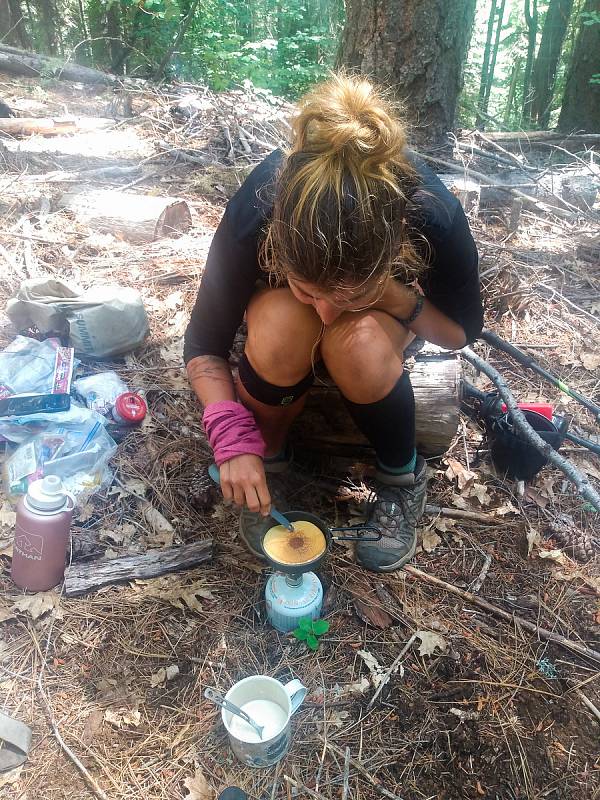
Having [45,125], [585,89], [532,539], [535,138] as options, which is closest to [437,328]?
[532,539]

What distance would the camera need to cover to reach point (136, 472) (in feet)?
6.99

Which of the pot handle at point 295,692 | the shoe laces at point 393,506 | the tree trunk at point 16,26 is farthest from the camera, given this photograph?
the tree trunk at point 16,26

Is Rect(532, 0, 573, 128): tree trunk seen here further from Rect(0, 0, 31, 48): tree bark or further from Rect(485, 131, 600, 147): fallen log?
Rect(0, 0, 31, 48): tree bark

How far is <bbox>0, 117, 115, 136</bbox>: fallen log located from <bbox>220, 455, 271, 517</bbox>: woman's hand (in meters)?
4.45

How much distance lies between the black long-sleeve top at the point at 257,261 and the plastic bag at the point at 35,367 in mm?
661

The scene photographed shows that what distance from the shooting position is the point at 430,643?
1693 millimetres

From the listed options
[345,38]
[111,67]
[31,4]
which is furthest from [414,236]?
[31,4]

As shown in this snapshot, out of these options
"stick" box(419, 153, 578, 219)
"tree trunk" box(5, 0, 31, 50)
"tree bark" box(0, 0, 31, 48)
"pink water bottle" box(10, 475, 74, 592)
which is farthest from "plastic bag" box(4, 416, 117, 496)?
"tree trunk" box(5, 0, 31, 50)

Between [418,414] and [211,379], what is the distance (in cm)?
79

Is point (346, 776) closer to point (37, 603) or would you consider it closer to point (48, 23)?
point (37, 603)

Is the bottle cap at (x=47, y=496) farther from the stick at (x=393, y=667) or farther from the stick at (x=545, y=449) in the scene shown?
the stick at (x=545, y=449)

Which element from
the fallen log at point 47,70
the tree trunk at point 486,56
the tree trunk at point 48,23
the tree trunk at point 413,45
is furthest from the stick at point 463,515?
the tree trunk at point 48,23

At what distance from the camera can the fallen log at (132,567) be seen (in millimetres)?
1734

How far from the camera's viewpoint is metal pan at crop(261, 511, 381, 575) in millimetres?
1505
